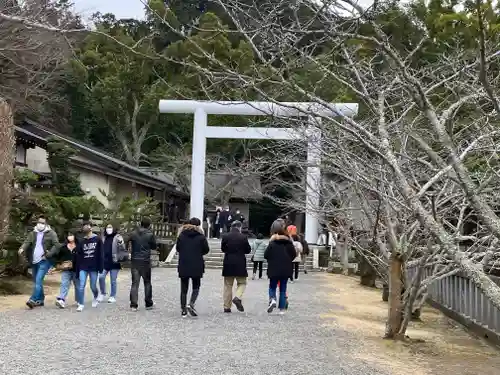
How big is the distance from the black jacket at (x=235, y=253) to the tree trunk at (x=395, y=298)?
274 cm

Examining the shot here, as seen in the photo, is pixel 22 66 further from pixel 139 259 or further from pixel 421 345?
pixel 421 345

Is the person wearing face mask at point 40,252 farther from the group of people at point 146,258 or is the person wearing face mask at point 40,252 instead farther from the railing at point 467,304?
the railing at point 467,304

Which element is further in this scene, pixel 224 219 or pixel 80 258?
pixel 224 219

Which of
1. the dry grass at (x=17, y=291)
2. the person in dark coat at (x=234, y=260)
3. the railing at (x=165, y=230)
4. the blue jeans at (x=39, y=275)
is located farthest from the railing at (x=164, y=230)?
the person in dark coat at (x=234, y=260)

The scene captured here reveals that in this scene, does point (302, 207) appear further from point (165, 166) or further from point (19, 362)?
point (165, 166)

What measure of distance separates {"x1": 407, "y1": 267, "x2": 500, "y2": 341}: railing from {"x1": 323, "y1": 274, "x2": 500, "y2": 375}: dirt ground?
22 centimetres

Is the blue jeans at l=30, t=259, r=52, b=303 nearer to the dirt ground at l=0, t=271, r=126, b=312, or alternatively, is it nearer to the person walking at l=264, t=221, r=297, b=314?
the dirt ground at l=0, t=271, r=126, b=312

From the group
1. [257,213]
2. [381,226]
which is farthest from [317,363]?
[257,213]

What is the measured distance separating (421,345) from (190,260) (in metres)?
4.01

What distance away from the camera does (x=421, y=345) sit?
33.6ft

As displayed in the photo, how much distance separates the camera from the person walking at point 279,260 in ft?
39.1

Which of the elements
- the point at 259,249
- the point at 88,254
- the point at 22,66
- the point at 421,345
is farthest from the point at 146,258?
the point at 22,66

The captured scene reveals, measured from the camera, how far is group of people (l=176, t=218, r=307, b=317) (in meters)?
11.1

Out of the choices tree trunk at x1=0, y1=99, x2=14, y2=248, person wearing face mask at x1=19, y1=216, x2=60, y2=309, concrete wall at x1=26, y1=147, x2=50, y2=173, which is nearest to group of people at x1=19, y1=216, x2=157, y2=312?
person wearing face mask at x1=19, y1=216, x2=60, y2=309
